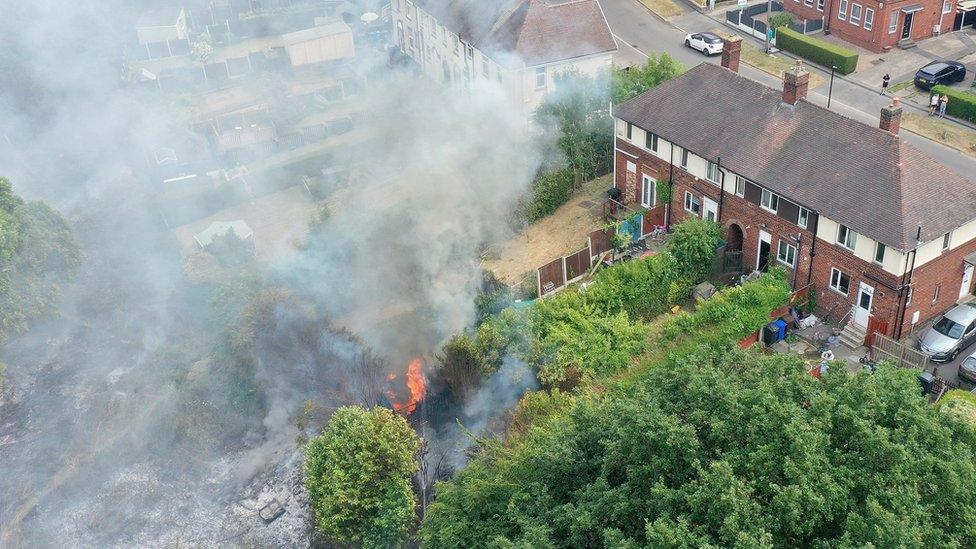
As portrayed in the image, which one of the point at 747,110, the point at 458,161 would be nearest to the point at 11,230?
the point at 458,161

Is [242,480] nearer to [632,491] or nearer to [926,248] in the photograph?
[632,491]

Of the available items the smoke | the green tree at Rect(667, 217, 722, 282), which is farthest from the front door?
the smoke

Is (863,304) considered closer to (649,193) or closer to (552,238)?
(649,193)

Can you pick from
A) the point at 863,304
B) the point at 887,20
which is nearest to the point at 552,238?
the point at 863,304

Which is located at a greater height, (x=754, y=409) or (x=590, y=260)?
(x=754, y=409)

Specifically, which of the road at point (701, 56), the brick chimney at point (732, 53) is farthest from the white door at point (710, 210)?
the road at point (701, 56)

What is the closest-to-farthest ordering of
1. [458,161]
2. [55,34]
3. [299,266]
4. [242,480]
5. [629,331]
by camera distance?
[242,480] → [629,331] → [299,266] → [458,161] → [55,34]

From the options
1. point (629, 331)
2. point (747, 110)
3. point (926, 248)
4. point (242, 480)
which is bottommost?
point (242, 480)
